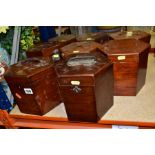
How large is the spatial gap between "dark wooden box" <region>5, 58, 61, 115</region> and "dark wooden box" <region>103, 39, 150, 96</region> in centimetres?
33

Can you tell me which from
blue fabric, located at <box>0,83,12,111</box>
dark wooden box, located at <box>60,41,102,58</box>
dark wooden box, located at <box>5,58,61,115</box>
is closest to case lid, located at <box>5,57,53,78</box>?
dark wooden box, located at <box>5,58,61,115</box>

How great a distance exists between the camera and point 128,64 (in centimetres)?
101

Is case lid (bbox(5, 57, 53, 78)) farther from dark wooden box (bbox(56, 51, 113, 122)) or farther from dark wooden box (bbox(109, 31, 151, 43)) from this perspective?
dark wooden box (bbox(109, 31, 151, 43))

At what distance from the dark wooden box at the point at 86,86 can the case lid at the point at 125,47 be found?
0.07 m

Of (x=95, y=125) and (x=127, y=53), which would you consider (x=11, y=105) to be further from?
(x=127, y=53)

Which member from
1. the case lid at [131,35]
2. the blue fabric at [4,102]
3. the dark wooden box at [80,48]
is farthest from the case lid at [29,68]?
the case lid at [131,35]

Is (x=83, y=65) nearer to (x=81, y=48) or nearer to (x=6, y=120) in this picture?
(x=81, y=48)

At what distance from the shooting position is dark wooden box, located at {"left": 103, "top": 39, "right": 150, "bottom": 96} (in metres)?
0.99

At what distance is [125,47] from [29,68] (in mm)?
509

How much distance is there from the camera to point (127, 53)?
3.22 ft

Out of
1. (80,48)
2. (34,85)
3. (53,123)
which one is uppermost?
(80,48)

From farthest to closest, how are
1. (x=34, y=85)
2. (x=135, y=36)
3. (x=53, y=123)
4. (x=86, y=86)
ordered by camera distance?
1. (x=135, y=36)
2. (x=53, y=123)
3. (x=34, y=85)
4. (x=86, y=86)

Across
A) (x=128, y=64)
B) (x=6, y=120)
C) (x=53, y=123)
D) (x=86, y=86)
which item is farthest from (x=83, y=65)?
(x=6, y=120)
